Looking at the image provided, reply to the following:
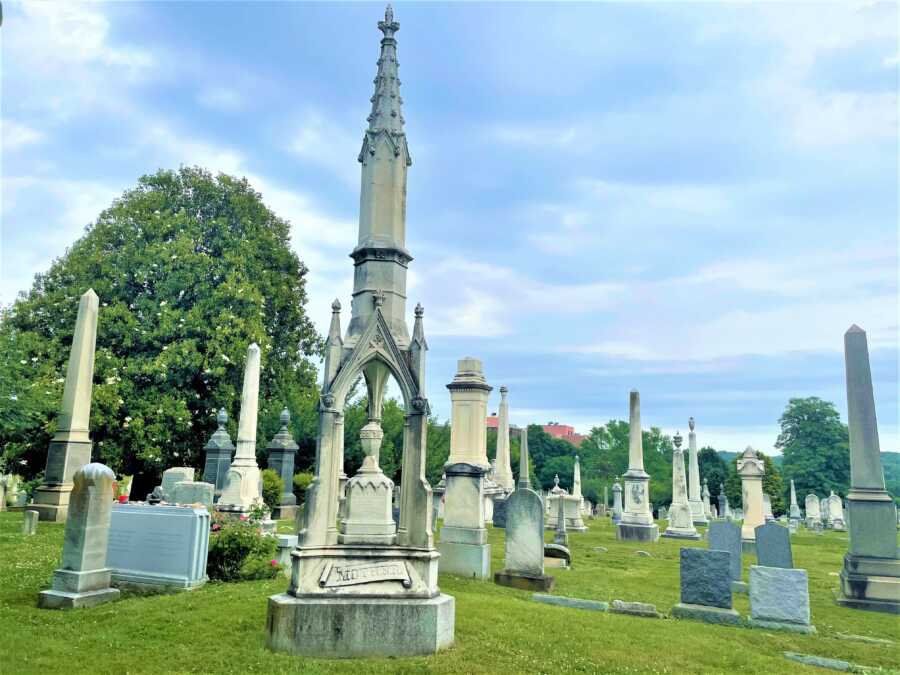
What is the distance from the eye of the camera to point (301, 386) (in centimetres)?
2622

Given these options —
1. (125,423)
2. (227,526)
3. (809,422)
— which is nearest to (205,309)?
(125,423)

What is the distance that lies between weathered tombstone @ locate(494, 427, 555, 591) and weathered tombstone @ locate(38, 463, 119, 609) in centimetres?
664

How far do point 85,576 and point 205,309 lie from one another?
16.9 metres

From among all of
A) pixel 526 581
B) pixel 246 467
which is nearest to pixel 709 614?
pixel 526 581

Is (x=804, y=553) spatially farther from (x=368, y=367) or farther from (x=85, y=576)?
(x=85, y=576)

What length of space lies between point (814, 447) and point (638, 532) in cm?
4129

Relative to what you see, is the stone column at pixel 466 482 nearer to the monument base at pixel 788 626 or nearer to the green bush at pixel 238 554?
the green bush at pixel 238 554

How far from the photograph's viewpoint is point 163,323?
71.5 ft

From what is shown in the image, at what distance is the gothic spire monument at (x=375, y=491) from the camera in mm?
5613

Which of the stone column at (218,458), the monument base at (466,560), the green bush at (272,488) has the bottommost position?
the monument base at (466,560)

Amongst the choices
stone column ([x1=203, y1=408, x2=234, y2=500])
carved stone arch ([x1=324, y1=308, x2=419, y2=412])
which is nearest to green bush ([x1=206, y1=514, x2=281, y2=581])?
carved stone arch ([x1=324, y1=308, x2=419, y2=412])

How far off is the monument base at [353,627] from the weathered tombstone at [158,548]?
3.63m

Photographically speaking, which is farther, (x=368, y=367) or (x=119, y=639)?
(x=368, y=367)

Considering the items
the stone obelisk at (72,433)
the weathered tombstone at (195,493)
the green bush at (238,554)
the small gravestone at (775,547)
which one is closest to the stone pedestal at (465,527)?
the green bush at (238,554)
